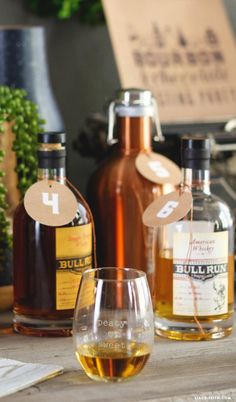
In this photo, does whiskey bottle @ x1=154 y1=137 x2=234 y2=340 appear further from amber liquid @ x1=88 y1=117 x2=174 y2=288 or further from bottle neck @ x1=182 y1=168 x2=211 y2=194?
amber liquid @ x1=88 y1=117 x2=174 y2=288

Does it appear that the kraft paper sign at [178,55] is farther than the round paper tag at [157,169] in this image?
Yes

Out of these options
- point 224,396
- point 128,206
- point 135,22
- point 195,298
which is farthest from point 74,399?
point 135,22

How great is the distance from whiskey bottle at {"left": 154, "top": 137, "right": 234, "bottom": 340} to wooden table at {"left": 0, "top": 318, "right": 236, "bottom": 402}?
3cm

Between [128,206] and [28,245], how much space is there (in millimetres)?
198

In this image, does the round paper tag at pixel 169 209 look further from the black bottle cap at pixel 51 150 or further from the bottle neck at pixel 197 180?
the black bottle cap at pixel 51 150

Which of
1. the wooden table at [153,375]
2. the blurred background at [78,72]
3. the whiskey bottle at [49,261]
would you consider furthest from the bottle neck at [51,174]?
the blurred background at [78,72]

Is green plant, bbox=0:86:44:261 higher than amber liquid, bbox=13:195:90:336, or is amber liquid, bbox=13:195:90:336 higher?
green plant, bbox=0:86:44:261

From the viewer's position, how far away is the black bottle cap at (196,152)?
3.90ft

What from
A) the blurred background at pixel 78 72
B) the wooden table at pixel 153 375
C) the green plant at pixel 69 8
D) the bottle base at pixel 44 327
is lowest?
the wooden table at pixel 153 375

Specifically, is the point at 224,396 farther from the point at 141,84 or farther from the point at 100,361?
the point at 141,84

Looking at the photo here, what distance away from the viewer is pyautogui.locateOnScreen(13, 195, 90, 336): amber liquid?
1.21 meters

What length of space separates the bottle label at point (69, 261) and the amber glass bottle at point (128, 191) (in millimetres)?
144

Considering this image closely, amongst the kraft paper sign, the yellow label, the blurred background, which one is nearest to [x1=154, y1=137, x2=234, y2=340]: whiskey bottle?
the yellow label

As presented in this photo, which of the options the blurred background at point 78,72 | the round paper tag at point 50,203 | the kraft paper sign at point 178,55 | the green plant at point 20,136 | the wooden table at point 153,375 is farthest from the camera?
the blurred background at point 78,72
